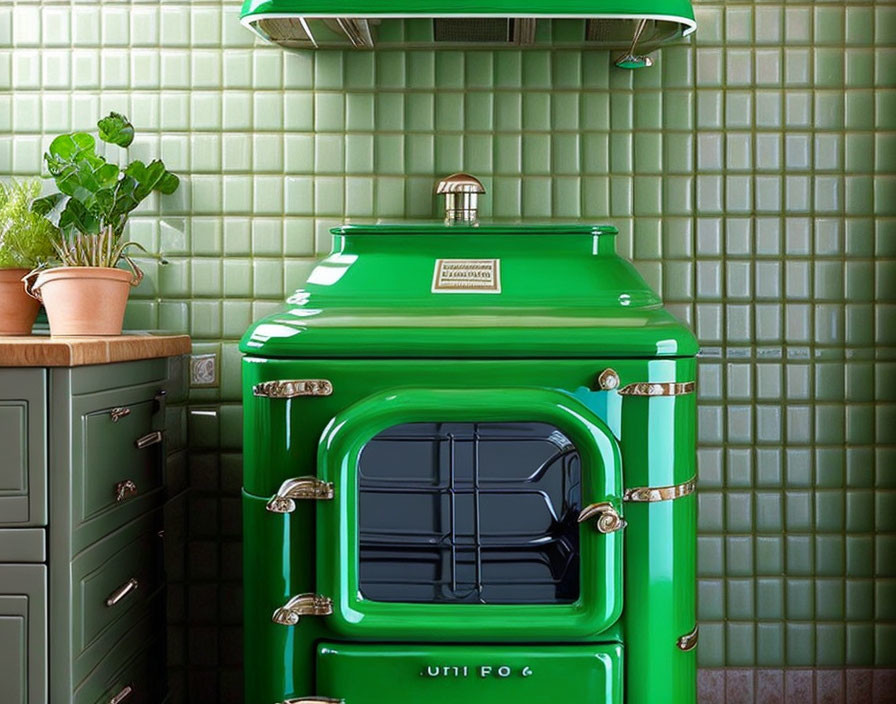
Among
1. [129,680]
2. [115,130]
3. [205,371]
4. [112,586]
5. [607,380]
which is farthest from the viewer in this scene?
[205,371]

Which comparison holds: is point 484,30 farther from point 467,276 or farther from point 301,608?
point 301,608

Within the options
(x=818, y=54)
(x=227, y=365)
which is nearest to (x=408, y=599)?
(x=227, y=365)

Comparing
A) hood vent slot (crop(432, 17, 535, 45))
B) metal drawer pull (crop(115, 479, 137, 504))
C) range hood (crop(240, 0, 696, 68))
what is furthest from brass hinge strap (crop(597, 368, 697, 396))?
metal drawer pull (crop(115, 479, 137, 504))

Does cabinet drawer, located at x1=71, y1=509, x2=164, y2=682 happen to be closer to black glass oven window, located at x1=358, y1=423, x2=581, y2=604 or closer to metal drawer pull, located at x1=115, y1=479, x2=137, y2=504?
metal drawer pull, located at x1=115, y1=479, x2=137, y2=504

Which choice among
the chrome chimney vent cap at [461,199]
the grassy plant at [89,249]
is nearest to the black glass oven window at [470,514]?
the chrome chimney vent cap at [461,199]

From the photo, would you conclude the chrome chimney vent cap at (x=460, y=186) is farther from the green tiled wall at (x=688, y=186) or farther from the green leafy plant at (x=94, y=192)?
the green leafy plant at (x=94, y=192)

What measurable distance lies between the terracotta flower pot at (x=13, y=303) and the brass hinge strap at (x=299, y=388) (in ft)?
2.35

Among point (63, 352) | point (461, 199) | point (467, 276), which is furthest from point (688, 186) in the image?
point (63, 352)

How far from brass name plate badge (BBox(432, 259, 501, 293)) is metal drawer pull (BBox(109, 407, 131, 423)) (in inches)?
25.1

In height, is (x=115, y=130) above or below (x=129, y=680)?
above

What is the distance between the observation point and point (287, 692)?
5.90 feet

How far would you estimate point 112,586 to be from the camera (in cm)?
185

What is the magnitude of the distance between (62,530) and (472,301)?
837mm

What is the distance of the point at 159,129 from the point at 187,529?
950 millimetres
